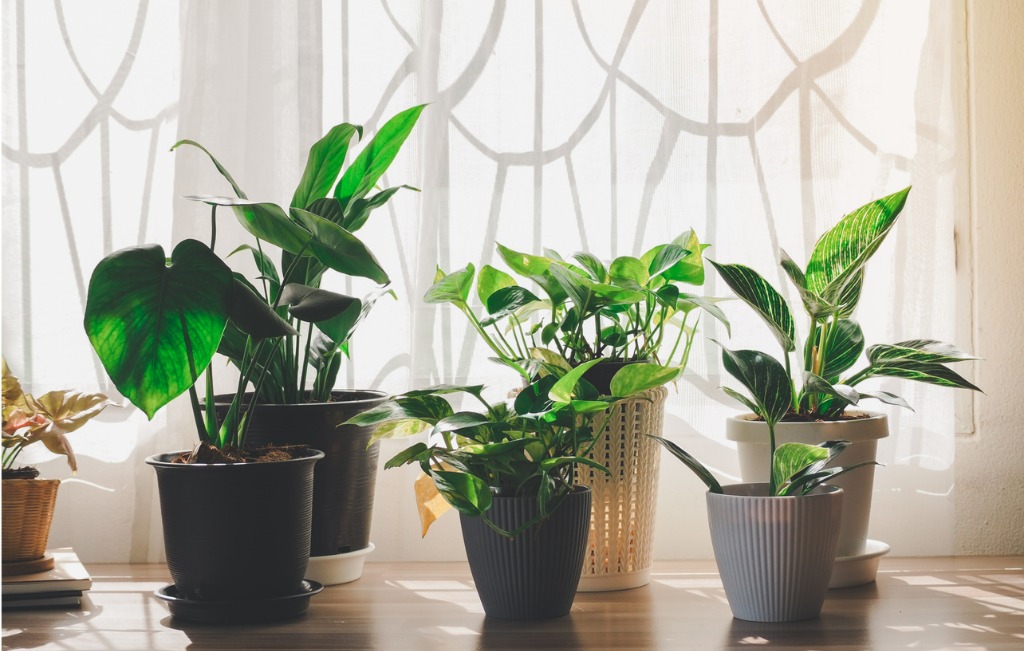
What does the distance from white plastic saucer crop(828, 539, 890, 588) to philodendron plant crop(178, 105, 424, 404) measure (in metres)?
0.63

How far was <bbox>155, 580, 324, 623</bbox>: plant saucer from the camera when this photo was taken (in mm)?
958

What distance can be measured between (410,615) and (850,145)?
87 cm

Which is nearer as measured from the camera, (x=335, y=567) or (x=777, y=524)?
(x=777, y=524)

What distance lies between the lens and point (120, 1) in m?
1.35

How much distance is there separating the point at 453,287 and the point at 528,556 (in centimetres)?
31

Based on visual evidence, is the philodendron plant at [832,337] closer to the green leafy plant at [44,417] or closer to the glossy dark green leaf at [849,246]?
the glossy dark green leaf at [849,246]

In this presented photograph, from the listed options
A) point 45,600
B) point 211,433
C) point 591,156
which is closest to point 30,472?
point 45,600

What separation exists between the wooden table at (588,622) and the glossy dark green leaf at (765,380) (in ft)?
0.74

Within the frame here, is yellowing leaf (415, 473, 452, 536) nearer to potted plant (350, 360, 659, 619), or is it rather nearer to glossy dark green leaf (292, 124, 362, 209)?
potted plant (350, 360, 659, 619)

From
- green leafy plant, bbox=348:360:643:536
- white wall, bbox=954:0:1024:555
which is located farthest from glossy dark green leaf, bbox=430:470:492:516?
white wall, bbox=954:0:1024:555

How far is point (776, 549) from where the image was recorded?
2.98 feet

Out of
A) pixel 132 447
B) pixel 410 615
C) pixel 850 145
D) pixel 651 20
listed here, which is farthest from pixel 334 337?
pixel 850 145

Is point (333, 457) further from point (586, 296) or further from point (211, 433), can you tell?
point (586, 296)

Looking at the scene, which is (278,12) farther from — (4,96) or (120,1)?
(4,96)
